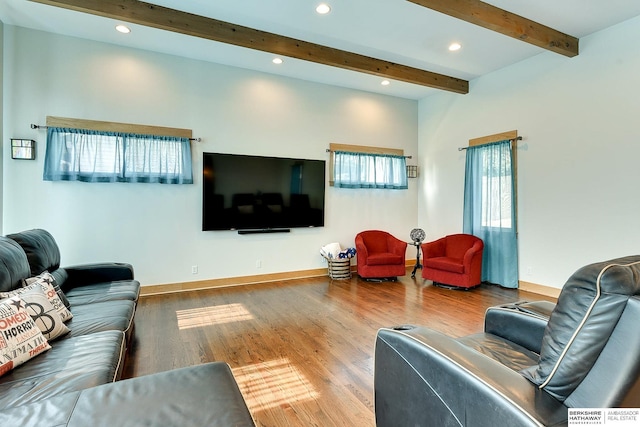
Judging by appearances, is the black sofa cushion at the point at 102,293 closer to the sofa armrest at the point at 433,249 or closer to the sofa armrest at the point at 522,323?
the sofa armrest at the point at 522,323

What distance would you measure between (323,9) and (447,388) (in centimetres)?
→ 359

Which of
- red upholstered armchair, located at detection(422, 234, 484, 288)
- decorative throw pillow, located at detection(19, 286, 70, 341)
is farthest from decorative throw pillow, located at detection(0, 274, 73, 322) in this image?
red upholstered armchair, located at detection(422, 234, 484, 288)

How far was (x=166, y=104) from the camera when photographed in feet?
14.4

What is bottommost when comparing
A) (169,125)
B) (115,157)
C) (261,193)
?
(261,193)

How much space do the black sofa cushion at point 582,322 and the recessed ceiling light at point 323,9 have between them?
3349 millimetres

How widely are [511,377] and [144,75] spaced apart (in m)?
4.99

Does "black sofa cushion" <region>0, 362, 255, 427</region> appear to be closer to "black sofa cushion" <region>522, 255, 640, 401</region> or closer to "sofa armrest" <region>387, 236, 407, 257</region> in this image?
"black sofa cushion" <region>522, 255, 640, 401</region>

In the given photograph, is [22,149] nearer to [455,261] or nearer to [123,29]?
[123,29]

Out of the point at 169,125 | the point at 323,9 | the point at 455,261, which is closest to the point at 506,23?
the point at 323,9

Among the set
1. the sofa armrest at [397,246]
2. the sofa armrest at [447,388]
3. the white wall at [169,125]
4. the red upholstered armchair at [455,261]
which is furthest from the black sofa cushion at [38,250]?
the red upholstered armchair at [455,261]

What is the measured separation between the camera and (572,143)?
4.11 metres

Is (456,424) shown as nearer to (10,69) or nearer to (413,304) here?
(413,304)

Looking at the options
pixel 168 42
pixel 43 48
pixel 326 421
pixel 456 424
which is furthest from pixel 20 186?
pixel 456 424

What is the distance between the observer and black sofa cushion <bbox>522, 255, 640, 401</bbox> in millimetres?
947
